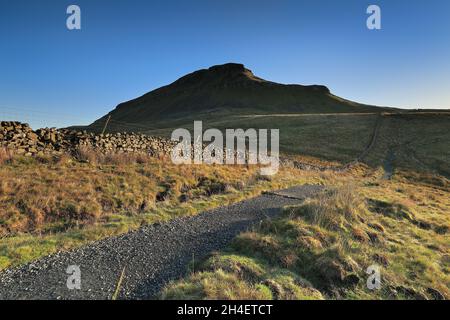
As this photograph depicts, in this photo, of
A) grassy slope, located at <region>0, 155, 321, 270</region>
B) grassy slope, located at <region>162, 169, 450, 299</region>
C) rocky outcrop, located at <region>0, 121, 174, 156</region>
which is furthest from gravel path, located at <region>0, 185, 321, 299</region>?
rocky outcrop, located at <region>0, 121, 174, 156</region>

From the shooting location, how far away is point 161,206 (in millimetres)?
13898

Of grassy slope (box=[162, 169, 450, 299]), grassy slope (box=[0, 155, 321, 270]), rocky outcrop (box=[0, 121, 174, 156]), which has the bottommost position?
grassy slope (box=[162, 169, 450, 299])

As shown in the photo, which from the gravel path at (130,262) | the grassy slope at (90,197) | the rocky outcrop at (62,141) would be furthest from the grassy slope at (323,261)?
the rocky outcrop at (62,141)

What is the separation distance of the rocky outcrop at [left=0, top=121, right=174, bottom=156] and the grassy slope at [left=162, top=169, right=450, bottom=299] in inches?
523

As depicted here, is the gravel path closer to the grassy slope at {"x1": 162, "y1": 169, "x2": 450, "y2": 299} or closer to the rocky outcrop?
the grassy slope at {"x1": 162, "y1": 169, "x2": 450, "y2": 299}

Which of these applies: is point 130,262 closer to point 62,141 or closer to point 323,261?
point 323,261

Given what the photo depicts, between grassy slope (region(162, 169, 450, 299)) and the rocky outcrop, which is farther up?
the rocky outcrop

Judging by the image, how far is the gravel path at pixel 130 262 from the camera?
6.69 meters

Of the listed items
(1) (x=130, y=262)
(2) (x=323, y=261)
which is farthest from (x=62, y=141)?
(2) (x=323, y=261)

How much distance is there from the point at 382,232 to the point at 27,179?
1424 centimetres

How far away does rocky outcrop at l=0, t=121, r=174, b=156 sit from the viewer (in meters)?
17.7

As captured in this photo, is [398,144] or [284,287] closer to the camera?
[284,287]
